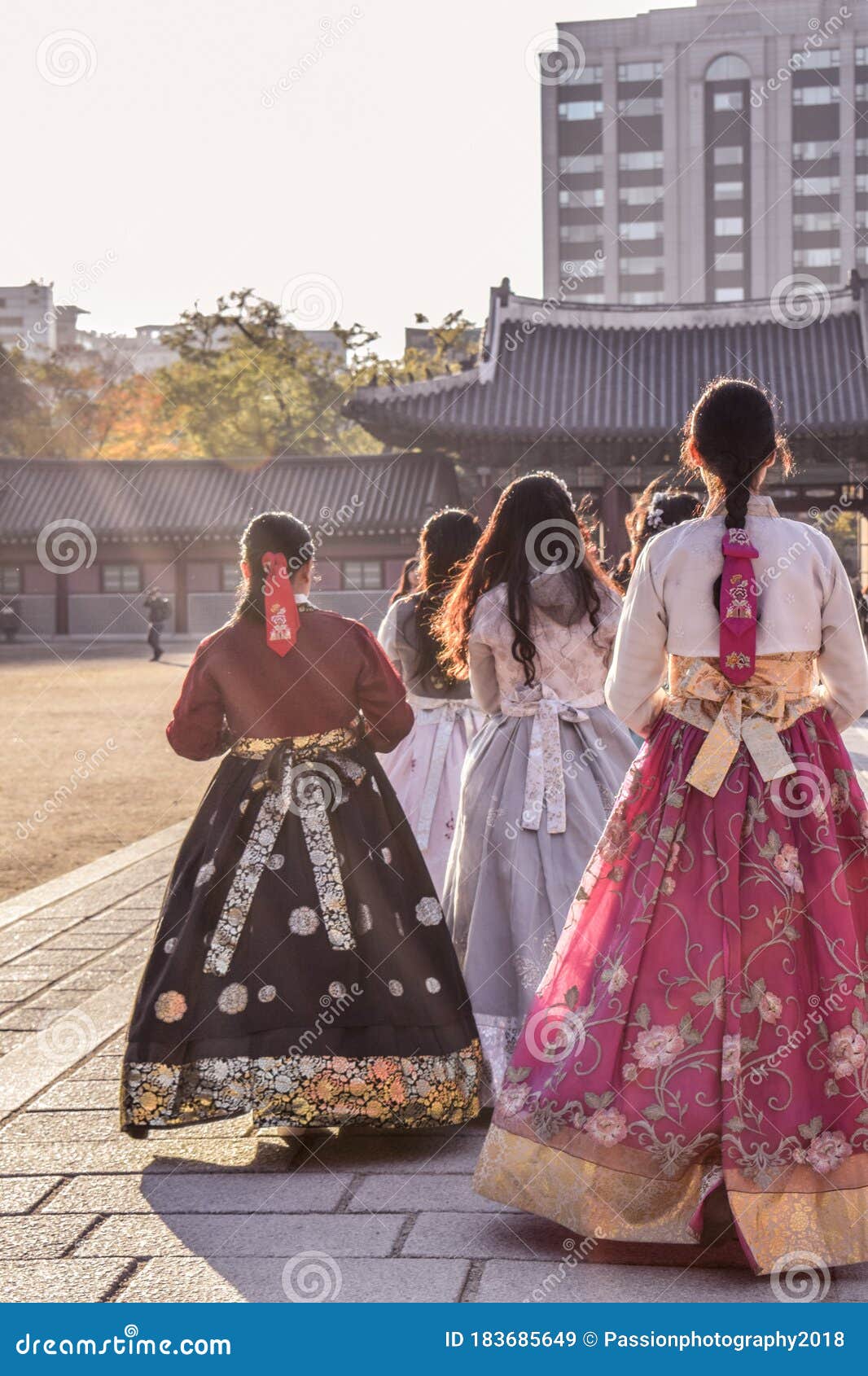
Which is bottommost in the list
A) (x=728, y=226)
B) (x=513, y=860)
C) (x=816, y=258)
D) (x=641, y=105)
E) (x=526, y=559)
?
(x=513, y=860)

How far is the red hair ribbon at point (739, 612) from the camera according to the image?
309cm

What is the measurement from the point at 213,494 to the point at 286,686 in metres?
33.1

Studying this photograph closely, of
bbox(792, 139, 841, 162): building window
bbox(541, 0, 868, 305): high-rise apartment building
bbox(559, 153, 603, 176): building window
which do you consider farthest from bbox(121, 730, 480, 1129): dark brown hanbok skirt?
bbox(559, 153, 603, 176): building window

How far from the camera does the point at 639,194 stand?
6631cm

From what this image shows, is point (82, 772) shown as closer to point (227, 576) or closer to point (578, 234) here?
point (227, 576)

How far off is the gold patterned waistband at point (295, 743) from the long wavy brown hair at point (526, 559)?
62cm

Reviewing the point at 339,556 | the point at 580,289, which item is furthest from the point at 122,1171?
the point at 580,289

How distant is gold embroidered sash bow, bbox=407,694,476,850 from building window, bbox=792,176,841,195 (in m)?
63.8

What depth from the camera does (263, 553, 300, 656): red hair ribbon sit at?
154 inches

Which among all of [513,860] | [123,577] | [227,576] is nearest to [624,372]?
[227,576]

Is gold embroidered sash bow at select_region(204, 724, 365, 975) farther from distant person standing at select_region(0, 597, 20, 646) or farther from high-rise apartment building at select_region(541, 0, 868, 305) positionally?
high-rise apartment building at select_region(541, 0, 868, 305)

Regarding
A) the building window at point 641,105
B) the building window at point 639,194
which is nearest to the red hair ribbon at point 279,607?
the building window at point 639,194

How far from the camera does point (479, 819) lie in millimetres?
4387

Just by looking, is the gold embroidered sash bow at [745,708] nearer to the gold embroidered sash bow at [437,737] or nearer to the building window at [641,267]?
the gold embroidered sash bow at [437,737]
